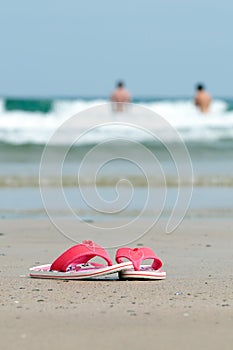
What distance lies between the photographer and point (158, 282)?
16.0 ft

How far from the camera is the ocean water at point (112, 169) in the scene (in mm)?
9852

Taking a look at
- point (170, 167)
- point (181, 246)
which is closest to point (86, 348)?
point (181, 246)

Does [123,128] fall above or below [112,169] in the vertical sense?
above

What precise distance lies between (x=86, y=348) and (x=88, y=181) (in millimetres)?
8792

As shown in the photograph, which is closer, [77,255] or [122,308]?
[122,308]

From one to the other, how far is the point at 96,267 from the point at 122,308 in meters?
0.83

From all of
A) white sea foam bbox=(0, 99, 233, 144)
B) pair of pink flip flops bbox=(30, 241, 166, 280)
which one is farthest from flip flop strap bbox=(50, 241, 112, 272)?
white sea foam bbox=(0, 99, 233, 144)

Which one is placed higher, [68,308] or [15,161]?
[15,161]

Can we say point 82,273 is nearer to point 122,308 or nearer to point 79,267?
point 79,267

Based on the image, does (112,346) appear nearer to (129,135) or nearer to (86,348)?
(86,348)

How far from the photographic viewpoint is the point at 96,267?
16.3ft

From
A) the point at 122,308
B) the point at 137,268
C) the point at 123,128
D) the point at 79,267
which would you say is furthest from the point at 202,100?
the point at 122,308

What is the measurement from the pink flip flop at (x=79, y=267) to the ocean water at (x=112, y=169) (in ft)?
11.2

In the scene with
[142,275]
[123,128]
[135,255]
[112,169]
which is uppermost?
[123,128]
